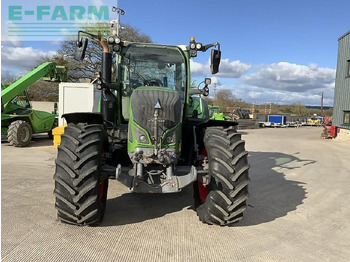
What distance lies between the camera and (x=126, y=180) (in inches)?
141

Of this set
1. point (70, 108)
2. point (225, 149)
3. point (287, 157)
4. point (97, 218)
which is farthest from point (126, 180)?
point (70, 108)

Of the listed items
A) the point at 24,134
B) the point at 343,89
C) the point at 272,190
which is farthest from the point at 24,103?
the point at 343,89

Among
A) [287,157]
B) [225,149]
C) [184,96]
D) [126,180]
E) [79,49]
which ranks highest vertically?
[79,49]

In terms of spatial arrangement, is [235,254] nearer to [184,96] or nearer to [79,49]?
[184,96]

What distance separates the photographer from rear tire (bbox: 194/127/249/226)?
3832 mm

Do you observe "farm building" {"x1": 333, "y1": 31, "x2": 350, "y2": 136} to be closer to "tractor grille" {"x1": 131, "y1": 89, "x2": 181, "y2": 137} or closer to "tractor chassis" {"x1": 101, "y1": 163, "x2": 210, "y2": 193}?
"tractor grille" {"x1": 131, "y1": 89, "x2": 181, "y2": 137}

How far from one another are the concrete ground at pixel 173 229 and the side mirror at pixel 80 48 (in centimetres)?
238

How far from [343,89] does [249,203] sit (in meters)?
17.0

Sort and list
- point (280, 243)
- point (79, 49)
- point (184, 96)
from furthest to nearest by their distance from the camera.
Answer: point (184, 96)
point (79, 49)
point (280, 243)

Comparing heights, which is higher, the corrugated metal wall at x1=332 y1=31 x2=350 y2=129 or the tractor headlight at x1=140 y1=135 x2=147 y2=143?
the corrugated metal wall at x1=332 y1=31 x2=350 y2=129

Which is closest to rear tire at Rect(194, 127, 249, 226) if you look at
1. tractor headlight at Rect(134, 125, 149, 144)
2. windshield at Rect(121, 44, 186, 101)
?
tractor headlight at Rect(134, 125, 149, 144)

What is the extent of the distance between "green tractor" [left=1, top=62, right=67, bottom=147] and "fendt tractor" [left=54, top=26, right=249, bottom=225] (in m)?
8.37

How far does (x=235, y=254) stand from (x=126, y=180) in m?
1.56

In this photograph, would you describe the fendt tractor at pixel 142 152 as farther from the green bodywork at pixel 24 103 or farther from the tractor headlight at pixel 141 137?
the green bodywork at pixel 24 103
